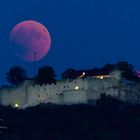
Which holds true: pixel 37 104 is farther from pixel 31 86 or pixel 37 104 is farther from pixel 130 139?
pixel 130 139

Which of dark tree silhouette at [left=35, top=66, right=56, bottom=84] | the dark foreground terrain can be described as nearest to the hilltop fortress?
the dark foreground terrain

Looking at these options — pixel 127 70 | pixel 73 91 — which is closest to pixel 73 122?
pixel 73 91

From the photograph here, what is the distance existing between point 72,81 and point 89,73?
4934mm

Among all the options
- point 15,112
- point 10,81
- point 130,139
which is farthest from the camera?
point 10,81

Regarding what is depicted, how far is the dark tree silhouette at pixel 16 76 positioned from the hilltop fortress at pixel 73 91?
3.12 metres

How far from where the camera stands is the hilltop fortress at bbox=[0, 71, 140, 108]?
121 m

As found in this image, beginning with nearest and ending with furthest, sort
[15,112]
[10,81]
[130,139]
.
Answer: [130,139]
[15,112]
[10,81]

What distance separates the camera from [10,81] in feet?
431

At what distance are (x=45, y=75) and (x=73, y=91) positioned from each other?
7755 millimetres

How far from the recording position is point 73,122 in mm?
119188

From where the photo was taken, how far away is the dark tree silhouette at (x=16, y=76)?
130875 mm

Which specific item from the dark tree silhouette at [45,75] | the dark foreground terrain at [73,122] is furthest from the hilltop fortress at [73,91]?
the dark tree silhouette at [45,75]

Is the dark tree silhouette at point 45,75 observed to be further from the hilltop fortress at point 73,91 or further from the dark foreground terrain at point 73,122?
the dark foreground terrain at point 73,122

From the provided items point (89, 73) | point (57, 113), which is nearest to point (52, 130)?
point (57, 113)
